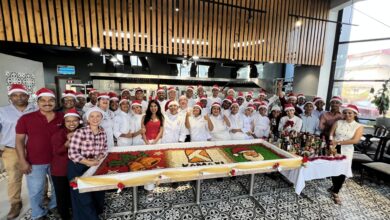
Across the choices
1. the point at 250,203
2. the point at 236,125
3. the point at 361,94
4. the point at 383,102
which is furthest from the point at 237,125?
the point at 361,94

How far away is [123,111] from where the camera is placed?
311 centimetres

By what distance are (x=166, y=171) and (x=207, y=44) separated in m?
3.84

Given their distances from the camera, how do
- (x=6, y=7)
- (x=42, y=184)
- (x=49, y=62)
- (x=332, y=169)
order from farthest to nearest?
(x=49, y=62), (x=6, y=7), (x=332, y=169), (x=42, y=184)

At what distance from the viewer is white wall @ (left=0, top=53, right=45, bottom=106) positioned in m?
3.46

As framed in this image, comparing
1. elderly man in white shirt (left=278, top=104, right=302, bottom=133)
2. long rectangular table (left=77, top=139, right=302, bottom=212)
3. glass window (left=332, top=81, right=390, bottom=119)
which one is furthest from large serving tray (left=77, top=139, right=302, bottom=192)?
glass window (left=332, top=81, right=390, bottom=119)

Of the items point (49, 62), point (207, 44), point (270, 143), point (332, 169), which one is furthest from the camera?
point (49, 62)

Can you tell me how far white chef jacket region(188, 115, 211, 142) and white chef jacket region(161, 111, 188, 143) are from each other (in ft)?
0.48

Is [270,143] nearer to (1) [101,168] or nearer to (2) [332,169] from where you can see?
(2) [332,169]

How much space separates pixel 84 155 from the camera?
1.84 m

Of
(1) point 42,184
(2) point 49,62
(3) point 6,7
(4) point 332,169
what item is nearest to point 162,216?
(1) point 42,184

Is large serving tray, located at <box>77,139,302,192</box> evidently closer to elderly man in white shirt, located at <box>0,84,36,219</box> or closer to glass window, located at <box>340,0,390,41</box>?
elderly man in white shirt, located at <box>0,84,36,219</box>

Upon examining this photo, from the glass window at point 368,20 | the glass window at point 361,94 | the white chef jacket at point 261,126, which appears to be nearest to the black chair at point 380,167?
the white chef jacket at point 261,126

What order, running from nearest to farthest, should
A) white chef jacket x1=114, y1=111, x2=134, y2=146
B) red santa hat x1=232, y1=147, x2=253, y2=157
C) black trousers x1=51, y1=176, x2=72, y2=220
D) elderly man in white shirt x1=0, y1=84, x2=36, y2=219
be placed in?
black trousers x1=51, y1=176, x2=72, y2=220 → elderly man in white shirt x1=0, y1=84, x2=36, y2=219 → red santa hat x1=232, y1=147, x2=253, y2=157 → white chef jacket x1=114, y1=111, x2=134, y2=146

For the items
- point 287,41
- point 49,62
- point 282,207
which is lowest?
point 282,207
